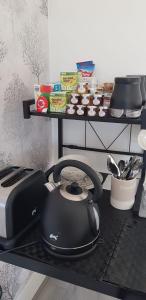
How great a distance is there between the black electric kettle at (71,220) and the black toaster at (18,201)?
0.08 m

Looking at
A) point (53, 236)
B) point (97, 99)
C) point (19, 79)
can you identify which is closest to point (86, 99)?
point (97, 99)

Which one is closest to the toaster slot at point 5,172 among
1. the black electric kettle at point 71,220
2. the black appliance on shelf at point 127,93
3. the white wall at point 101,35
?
the black electric kettle at point 71,220

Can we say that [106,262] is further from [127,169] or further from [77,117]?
[77,117]

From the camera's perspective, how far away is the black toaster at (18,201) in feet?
2.31

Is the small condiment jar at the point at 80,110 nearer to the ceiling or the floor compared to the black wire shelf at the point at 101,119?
nearer to the ceiling

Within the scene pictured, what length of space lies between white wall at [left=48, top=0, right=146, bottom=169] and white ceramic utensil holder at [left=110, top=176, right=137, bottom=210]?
0.35 metres

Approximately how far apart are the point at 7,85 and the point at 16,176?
1.19 feet

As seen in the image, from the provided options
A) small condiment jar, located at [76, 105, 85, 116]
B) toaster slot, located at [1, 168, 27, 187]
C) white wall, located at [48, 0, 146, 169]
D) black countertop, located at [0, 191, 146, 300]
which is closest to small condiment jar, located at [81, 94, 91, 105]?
small condiment jar, located at [76, 105, 85, 116]

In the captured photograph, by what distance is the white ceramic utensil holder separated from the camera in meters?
0.89

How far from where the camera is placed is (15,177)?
0.83 meters

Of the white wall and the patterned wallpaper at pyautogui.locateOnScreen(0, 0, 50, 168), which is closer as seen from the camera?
the patterned wallpaper at pyautogui.locateOnScreen(0, 0, 50, 168)

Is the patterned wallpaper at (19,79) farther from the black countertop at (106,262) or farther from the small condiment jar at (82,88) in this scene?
the black countertop at (106,262)

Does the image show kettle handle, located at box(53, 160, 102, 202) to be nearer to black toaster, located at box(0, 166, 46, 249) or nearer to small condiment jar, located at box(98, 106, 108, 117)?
black toaster, located at box(0, 166, 46, 249)

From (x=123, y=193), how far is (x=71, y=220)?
0.30 metres
